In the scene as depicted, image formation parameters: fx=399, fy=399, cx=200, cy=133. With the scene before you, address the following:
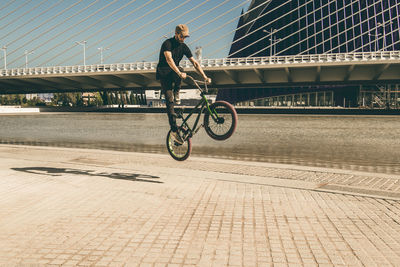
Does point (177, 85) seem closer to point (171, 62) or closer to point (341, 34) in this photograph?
point (171, 62)

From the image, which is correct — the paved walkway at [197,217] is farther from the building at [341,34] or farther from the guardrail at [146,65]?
the building at [341,34]

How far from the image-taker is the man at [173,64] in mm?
7512

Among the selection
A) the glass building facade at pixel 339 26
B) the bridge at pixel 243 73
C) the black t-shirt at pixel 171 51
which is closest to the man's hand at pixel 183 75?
the black t-shirt at pixel 171 51

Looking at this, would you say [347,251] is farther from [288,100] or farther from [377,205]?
[288,100]

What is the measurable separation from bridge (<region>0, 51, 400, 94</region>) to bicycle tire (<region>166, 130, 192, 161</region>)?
45.8 meters

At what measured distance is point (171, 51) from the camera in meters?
7.63

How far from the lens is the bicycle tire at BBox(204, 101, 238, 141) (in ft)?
25.2

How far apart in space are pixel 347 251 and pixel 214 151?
37.3ft

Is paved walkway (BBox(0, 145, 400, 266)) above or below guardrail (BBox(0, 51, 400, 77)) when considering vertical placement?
below

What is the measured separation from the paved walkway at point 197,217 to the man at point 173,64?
6.26 ft

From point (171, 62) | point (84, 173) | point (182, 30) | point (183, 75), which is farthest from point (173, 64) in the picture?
point (84, 173)

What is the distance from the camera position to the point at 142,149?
16.2 meters

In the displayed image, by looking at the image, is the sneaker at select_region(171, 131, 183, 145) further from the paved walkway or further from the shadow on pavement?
the shadow on pavement

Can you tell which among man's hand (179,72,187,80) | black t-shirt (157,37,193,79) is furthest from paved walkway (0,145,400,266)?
black t-shirt (157,37,193,79)
